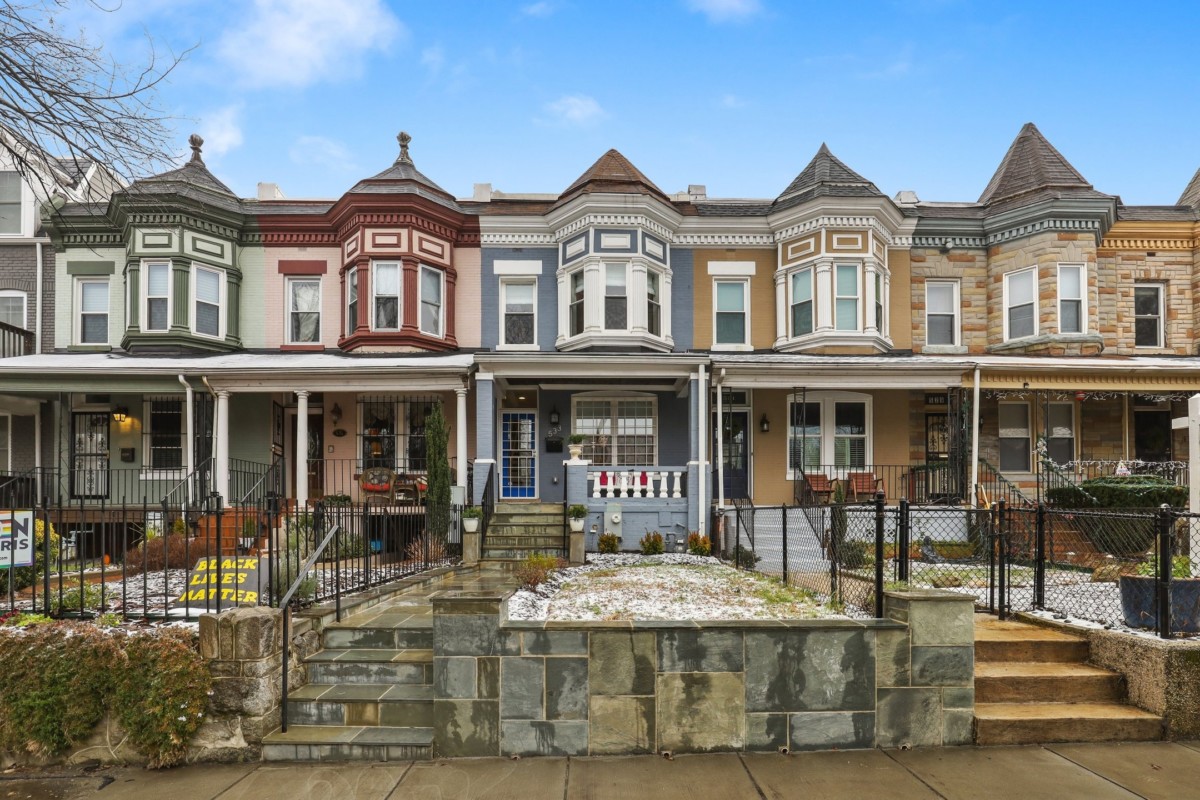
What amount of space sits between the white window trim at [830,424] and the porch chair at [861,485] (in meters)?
0.94

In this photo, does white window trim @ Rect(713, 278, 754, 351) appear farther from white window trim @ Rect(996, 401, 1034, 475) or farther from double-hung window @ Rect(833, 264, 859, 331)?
white window trim @ Rect(996, 401, 1034, 475)

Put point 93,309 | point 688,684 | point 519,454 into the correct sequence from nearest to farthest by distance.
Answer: point 688,684, point 519,454, point 93,309

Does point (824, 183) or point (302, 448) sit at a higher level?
point (824, 183)

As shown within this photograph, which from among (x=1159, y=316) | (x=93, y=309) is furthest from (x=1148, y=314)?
(x=93, y=309)

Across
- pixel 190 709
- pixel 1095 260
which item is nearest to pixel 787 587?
pixel 190 709

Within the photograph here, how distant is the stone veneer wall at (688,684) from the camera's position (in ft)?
16.8

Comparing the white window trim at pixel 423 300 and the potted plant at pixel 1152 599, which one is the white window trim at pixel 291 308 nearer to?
the white window trim at pixel 423 300

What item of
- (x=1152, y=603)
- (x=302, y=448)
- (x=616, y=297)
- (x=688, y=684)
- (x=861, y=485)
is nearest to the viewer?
(x=688, y=684)

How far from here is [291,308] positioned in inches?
630

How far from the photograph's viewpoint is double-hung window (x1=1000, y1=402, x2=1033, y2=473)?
Answer: 15.4 metres

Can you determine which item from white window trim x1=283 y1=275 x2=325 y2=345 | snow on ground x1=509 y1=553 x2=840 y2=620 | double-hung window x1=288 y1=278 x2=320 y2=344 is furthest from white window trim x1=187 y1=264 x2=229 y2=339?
snow on ground x1=509 y1=553 x2=840 y2=620

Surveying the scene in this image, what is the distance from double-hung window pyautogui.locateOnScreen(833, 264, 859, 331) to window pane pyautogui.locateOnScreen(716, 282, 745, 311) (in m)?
2.11

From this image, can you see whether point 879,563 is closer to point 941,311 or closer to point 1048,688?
point 1048,688

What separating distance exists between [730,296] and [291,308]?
1034 cm
